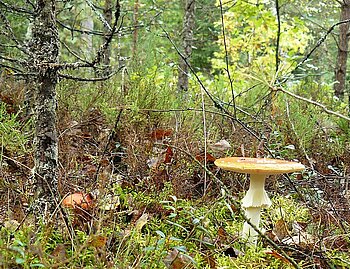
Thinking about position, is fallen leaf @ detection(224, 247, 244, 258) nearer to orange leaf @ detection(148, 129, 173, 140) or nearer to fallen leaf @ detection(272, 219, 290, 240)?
fallen leaf @ detection(272, 219, 290, 240)

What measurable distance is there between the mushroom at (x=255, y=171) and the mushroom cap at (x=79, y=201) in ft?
2.26

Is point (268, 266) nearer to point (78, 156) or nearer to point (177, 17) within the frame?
point (78, 156)

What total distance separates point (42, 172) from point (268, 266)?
118cm

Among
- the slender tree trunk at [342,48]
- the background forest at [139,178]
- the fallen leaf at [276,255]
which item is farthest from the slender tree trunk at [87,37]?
the slender tree trunk at [342,48]

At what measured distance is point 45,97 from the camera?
1953 millimetres

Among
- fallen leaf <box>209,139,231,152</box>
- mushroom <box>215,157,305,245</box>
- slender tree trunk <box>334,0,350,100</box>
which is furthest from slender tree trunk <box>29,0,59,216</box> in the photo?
Answer: slender tree trunk <box>334,0,350,100</box>

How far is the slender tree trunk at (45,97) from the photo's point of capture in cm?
192

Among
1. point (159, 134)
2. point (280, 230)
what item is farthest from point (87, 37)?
point (280, 230)

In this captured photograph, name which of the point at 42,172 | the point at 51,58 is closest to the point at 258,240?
the point at 42,172

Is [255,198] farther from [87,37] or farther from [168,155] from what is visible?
[87,37]

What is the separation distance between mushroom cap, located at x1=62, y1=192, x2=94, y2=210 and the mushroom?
688mm

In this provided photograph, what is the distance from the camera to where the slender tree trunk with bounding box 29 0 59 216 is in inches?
75.4

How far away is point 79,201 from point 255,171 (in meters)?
0.93

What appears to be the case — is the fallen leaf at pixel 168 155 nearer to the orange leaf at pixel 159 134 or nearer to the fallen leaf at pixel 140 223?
the orange leaf at pixel 159 134
